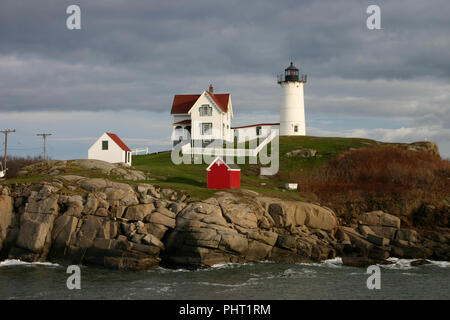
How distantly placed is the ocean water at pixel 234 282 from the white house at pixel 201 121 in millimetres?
30238

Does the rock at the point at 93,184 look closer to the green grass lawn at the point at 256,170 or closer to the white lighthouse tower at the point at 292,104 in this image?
the green grass lawn at the point at 256,170

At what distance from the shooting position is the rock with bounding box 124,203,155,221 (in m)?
32.4

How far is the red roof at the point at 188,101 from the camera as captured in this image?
61.2 m

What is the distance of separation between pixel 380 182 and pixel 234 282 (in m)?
23.0

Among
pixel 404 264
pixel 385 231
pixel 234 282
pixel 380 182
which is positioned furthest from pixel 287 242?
pixel 380 182

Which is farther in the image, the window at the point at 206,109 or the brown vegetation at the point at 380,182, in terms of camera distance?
the window at the point at 206,109

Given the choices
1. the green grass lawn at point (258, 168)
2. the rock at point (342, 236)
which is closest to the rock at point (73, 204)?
the green grass lawn at point (258, 168)

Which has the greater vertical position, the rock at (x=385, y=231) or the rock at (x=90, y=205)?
the rock at (x=90, y=205)

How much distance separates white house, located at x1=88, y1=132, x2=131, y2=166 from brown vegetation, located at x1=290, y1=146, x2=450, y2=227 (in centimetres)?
1705

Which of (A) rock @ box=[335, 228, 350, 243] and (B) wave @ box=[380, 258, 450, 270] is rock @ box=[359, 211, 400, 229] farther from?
(B) wave @ box=[380, 258, 450, 270]

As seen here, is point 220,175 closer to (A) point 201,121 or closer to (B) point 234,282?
(B) point 234,282

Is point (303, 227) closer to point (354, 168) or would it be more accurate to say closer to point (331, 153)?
point (354, 168)

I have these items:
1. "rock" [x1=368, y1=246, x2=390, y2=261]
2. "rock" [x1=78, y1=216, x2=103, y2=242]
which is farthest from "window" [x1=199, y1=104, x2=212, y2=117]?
"rock" [x1=368, y1=246, x2=390, y2=261]

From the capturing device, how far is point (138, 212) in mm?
32625
